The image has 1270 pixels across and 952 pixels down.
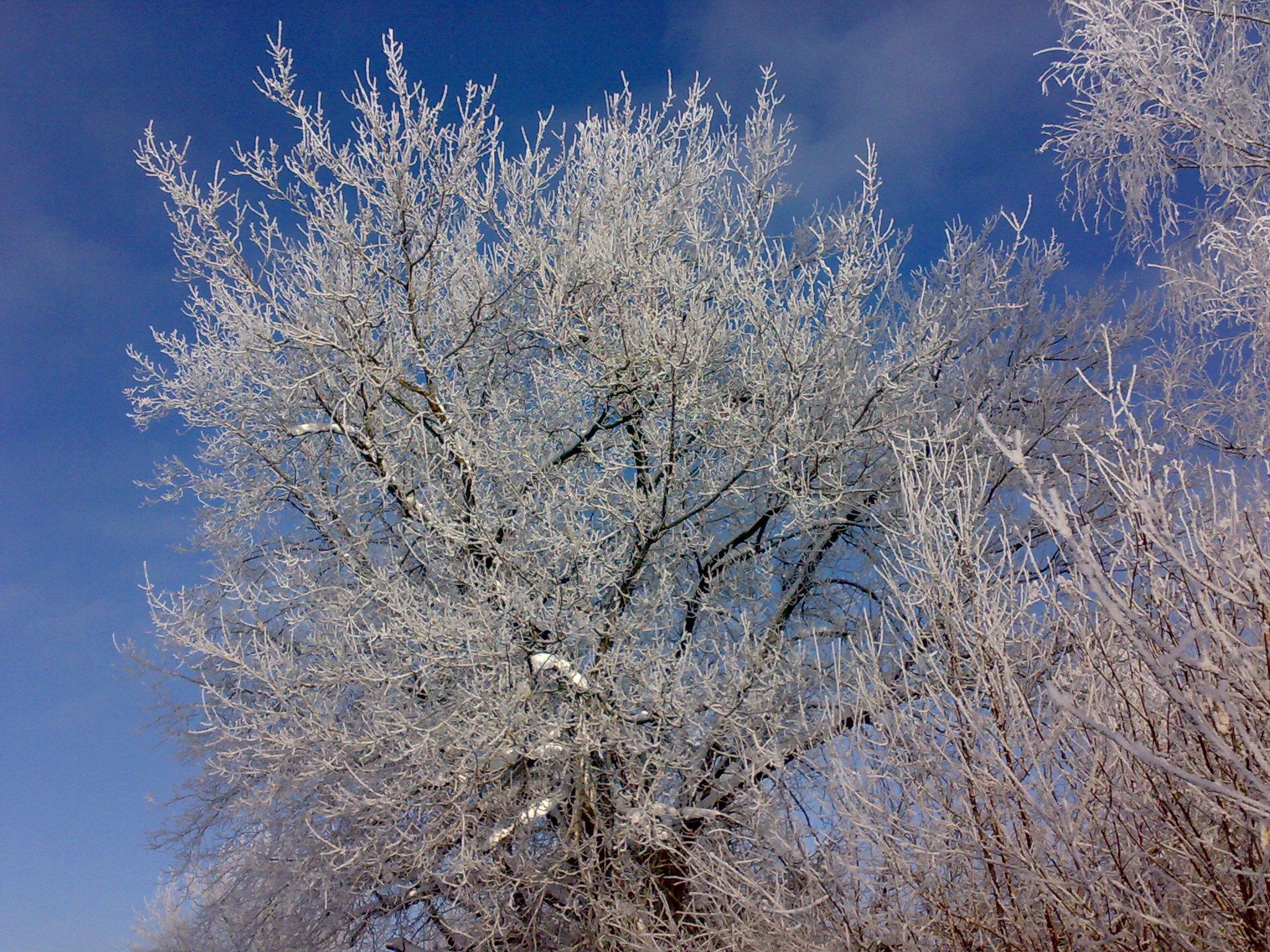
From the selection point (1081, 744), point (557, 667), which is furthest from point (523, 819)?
point (1081, 744)

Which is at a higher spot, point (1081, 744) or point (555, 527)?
point (555, 527)

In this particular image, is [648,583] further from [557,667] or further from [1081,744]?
[1081,744]

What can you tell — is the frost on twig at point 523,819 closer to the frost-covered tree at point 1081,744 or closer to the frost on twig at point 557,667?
the frost on twig at point 557,667

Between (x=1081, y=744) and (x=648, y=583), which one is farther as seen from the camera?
(x=648, y=583)

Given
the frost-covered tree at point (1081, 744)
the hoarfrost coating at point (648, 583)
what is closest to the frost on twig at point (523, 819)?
the hoarfrost coating at point (648, 583)

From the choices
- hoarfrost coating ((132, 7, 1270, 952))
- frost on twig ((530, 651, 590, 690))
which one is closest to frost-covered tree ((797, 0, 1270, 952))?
hoarfrost coating ((132, 7, 1270, 952))

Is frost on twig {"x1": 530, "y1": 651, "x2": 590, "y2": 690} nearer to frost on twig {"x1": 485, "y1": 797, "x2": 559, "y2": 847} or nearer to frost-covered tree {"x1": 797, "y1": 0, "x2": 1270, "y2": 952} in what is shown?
frost on twig {"x1": 485, "y1": 797, "x2": 559, "y2": 847}

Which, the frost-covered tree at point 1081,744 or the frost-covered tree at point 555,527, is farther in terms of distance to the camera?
the frost-covered tree at point 555,527

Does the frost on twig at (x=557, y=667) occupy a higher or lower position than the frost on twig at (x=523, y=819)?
higher

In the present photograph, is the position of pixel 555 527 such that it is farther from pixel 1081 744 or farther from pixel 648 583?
pixel 1081 744

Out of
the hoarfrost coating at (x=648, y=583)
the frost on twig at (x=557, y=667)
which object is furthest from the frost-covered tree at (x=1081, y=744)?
the frost on twig at (x=557, y=667)

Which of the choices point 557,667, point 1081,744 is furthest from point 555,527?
point 1081,744

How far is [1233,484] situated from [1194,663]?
1.03m

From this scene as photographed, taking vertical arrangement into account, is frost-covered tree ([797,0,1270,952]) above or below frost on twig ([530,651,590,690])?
below
